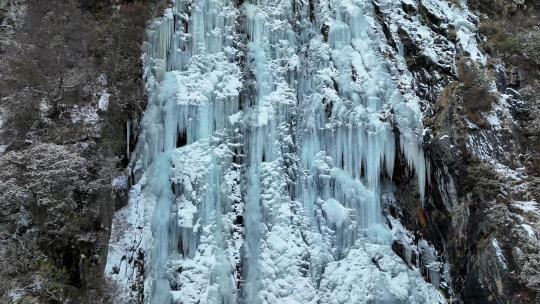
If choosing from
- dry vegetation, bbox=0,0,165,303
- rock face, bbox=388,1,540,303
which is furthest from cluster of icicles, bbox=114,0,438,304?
dry vegetation, bbox=0,0,165,303

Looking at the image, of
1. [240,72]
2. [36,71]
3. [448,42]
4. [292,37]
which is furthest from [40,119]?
[448,42]

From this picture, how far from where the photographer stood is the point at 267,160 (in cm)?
978

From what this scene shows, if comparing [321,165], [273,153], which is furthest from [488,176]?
[273,153]

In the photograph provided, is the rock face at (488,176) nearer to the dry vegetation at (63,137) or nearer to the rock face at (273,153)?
the rock face at (273,153)

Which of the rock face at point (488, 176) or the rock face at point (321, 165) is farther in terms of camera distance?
the rock face at point (321, 165)

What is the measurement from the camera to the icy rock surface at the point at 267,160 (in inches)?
350

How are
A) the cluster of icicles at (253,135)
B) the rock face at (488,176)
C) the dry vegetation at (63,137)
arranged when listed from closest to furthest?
the rock face at (488,176), the dry vegetation at (63,137), the cluster of icicles at (253,135)

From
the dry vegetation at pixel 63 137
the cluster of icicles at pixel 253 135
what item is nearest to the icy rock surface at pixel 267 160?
the cluster of icicles at pixel 253 135

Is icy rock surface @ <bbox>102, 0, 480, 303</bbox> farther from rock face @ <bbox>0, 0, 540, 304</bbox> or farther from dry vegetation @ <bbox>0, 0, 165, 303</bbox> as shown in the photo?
dry vegetation @ <bbox>0, 0, 165, 303</bbox>

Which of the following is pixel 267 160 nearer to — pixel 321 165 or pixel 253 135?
pixel 253 135

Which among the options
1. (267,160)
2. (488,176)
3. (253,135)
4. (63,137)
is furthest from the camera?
(253,135)

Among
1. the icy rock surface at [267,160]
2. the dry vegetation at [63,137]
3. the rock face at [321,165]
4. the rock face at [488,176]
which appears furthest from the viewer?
the icy rock surface at [267,160]

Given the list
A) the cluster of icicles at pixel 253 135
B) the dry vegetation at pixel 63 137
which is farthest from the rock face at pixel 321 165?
the dry vegetation at pixel 63 137

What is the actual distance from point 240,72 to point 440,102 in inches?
167
